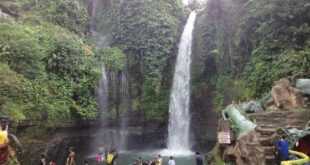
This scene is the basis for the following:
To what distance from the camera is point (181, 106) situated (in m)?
23.5

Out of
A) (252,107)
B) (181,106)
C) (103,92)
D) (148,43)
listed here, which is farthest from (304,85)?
(148,43)

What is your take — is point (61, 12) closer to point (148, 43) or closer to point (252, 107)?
point (148, 43)

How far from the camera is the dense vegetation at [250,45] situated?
16812 mm

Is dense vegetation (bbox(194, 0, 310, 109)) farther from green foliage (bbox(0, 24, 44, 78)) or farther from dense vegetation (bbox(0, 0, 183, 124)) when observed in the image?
green foliage (bbox(0, 24, 44, 78))

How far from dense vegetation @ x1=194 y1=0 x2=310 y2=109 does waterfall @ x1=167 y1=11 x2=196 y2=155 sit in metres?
1.00

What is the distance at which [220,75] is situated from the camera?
22000 millimetres

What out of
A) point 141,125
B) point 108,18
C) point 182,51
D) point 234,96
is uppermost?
point 108,18

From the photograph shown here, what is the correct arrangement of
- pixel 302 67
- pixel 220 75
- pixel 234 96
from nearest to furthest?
pixel 302 67 → pixel 234 96 → pixel 220 75

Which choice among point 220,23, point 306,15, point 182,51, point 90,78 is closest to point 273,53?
point 306,15

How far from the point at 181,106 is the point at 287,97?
38.5 ft

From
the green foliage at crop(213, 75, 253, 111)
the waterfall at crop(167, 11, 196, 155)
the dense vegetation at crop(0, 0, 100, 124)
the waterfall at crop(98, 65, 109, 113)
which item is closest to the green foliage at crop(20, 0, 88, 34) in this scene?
the dense vegetation at crop(0, 0, 100, 124)

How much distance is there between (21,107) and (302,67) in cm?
1315

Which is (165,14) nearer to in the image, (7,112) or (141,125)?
(141,125)

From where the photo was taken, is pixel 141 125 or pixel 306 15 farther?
pixel 141 125
